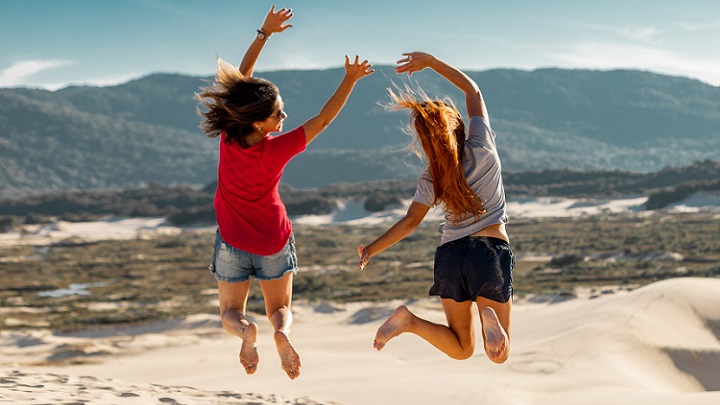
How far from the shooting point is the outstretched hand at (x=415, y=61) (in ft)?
15.0

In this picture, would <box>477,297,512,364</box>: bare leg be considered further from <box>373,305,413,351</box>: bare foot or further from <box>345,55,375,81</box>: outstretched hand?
<box>345,55,375,81</box>: outstretched hand

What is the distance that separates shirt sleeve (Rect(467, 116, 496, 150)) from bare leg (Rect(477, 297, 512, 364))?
2.74ft

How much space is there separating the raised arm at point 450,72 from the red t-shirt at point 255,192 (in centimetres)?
73

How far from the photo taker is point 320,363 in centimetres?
1300

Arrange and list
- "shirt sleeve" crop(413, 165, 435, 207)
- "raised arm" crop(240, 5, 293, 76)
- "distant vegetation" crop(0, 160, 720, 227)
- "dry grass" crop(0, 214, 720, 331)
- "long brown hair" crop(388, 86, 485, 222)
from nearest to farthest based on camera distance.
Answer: "long brown hair" crop(388, 86, 485, 222) < "shirt sleeve" crop(413, 165, 435, 207) < "raised arm" crop(240, 5, 293, 76) < "dry grass" crop(0, 214, 720, 331) < "distant vegetation" crop(0, 160, 720, 227)

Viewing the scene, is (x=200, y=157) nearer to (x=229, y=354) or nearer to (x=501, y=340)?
(x=229, y=354)

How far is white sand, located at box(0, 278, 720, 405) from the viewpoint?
8.20 m

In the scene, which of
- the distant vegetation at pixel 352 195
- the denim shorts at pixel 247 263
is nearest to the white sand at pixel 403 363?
the denim shorts at pixel 247 263

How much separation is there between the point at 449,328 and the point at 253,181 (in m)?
1.37

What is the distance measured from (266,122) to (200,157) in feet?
581

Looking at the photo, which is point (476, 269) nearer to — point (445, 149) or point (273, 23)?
point (445, 149)

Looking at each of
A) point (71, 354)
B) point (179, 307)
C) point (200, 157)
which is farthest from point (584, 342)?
point (200, 157)

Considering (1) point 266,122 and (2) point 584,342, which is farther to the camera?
(2) point 584,342

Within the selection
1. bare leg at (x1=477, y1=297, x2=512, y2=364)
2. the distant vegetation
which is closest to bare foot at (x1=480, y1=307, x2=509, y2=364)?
bare leg at (x1=477, y1=297, x2=512, y2=364)
